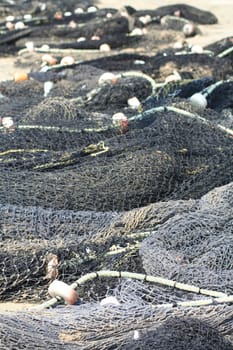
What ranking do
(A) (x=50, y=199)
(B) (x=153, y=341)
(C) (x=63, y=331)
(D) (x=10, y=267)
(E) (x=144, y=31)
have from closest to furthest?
(B) (x=153, y=341) → (C) (x=63, y=331) → (D) (x=10, y=267) → (A) (x=50, y=199) → (E) (x=144, y=31)

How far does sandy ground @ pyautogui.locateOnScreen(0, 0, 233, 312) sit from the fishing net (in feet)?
4.97

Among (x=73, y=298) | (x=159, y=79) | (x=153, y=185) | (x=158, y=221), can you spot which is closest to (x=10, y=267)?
(x=73, y=298)

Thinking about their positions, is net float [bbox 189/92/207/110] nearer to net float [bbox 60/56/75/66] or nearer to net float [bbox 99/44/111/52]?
net float [bbox 60/56/75/66]

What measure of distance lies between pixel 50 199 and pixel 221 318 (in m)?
1.45

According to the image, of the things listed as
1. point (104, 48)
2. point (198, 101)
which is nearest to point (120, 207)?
point (198, 101)

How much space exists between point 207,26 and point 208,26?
0.04 ft

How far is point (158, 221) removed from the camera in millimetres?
3613

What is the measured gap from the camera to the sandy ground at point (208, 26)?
7.98 metres

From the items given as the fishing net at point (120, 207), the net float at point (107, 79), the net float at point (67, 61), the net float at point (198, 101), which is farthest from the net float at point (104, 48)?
the net float at point (198, 101)

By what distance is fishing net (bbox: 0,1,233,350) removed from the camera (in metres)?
2.69

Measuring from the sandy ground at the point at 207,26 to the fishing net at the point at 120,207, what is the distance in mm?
1475

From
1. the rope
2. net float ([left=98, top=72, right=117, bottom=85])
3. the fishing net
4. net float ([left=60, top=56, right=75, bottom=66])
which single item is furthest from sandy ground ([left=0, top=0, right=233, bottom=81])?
the rope

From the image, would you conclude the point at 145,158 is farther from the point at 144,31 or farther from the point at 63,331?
the point at 144,31

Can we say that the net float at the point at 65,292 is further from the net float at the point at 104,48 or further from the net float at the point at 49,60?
the net float at the point at 104,48
